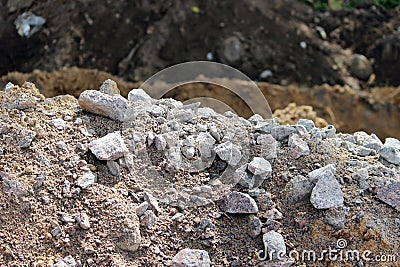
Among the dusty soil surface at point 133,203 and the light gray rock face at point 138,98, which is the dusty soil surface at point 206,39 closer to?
the light gray rock face at point 138,98

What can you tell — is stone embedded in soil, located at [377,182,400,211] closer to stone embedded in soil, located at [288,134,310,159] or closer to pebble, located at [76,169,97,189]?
stone embedded in soil, located at [288,134,310,159]

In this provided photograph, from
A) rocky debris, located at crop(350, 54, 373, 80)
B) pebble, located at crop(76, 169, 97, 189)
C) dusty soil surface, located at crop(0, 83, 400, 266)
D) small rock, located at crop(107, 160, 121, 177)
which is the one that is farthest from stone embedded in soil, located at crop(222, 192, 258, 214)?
rocky debris, located at crop(350, 54, 373, 80)

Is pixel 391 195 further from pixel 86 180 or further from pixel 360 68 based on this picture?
pixel 360 68

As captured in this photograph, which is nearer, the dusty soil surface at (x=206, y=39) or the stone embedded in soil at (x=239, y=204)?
the stone embedded in soil at (x=239, y=204)

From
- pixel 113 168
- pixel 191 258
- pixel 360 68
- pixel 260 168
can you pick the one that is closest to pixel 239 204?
pixel 260 168

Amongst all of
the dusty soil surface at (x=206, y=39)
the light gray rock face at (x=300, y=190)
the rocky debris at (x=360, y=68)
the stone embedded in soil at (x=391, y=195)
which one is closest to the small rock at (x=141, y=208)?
the light gray rock face at (x=300, y=190)

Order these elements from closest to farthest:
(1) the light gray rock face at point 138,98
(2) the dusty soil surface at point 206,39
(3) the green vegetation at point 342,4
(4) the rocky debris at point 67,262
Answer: (4) the rocky debris at point 67,262, (1) the light gray rock face at point 138,98, (2) the dusty soil surface at point 206,39, (3) the green vegetation at point 342,4

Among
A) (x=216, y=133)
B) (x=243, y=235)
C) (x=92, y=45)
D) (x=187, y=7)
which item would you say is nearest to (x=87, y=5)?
(x=92, y=45)

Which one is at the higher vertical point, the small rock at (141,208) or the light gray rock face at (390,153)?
the small rock at (141,208)
